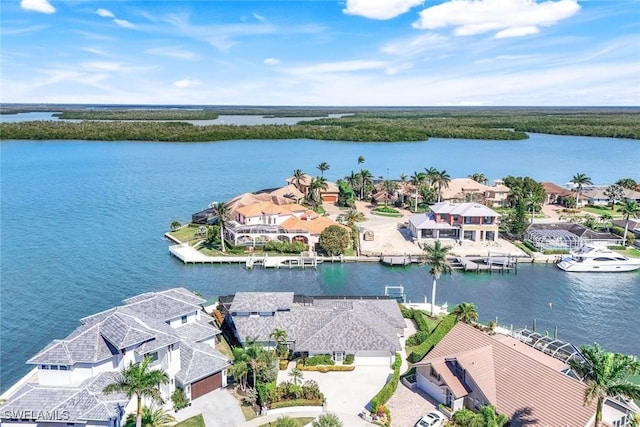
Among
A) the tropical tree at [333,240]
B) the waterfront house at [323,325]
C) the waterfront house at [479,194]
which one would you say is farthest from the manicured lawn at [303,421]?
the waterfront house at [479,194]

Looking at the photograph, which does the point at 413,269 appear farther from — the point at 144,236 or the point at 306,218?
the point at 144,236

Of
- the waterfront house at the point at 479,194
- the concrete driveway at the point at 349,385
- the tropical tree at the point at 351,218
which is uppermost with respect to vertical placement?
the waterfront house at the point at 479,194

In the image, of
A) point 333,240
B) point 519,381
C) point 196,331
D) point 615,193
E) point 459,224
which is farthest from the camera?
point 615,193

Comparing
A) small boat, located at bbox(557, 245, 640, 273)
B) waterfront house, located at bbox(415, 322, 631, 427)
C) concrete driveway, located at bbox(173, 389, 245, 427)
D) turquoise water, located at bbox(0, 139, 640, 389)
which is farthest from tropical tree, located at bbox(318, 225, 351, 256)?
concrete driveway, located at bbox(173, 389, 245, 427)

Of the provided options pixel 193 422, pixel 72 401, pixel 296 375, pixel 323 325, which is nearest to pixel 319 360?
pixel 323 325

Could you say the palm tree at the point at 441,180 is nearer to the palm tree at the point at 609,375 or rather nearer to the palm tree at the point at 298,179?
the palm tree at the point at 298,179

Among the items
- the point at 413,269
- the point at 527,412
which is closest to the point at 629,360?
the point at 527,412

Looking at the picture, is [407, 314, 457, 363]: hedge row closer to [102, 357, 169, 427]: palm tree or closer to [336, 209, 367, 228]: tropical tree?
[102, 357, 169, 427]: palm tree

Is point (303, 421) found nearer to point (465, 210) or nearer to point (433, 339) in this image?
point (433, 339)
